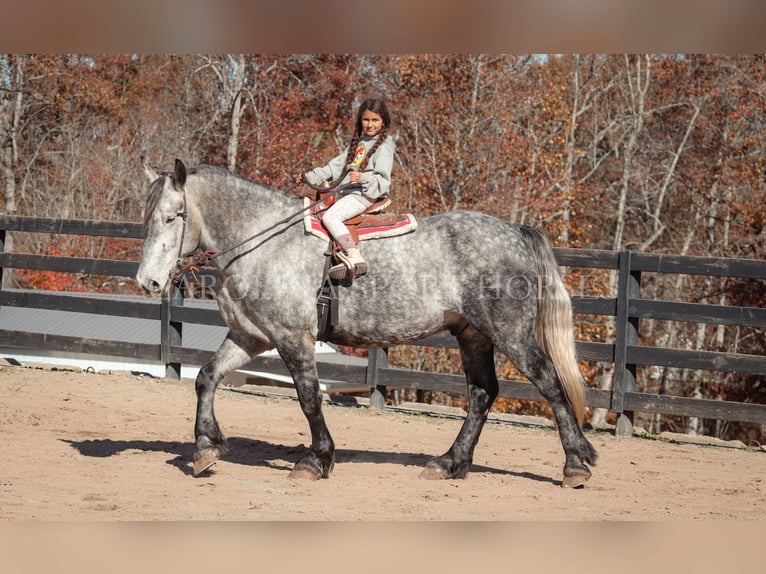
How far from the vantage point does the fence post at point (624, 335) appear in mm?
7770

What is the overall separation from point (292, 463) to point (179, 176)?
85.5 inches

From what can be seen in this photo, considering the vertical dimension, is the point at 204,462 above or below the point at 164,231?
below

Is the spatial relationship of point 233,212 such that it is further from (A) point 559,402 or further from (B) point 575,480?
(B) point 575,480

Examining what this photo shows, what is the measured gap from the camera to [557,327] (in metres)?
5.61

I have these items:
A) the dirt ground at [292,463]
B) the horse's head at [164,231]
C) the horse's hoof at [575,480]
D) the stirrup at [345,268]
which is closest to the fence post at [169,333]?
the dirt ground at [292,463]

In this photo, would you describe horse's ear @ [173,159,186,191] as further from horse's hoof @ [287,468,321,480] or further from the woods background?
the woods background

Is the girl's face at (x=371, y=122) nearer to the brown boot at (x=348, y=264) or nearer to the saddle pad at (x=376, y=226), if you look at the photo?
the saddle pad at (x=376, y=226)

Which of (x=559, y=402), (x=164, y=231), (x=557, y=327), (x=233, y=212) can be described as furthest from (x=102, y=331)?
(x=559, y=402)

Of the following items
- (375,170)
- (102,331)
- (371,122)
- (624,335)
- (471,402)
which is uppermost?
(371,122)

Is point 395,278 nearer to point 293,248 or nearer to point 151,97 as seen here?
point 293,248

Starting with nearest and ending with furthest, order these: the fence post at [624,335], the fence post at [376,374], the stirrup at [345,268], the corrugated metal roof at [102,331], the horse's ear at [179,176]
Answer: the horse's ear at [179,176], the stirrup at [345,268], the fence post at [624,335], the fence post at [376,374], the corrugated metal roof at [102,331]

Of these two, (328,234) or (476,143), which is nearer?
(328,234)

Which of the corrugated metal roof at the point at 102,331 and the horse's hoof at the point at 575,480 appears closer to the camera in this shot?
the horse's hoof at the point at 575,480

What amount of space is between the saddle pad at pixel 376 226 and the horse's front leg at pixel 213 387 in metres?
0.84
